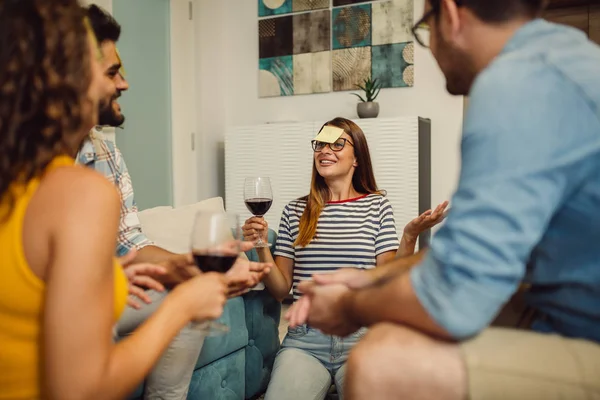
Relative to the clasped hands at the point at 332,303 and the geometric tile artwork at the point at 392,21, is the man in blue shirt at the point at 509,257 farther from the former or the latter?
the geometric tile artwork at the point at 392,21

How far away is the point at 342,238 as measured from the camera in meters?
2.04

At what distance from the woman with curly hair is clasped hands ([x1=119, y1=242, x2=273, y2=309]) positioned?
1.20ft

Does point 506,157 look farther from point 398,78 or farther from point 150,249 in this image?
point 398,78

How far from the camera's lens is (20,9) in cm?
82

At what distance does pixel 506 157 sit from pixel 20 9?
777 millimetres

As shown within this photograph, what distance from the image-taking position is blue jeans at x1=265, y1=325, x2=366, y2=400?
5.57 feet

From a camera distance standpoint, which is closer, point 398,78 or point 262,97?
point 398,78

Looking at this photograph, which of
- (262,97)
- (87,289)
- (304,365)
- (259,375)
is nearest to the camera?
(87,289)

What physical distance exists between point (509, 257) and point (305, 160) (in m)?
3.37

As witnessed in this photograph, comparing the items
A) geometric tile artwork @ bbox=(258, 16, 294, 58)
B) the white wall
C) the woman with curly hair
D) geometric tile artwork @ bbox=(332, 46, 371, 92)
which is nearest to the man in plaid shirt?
the woman with curly hair

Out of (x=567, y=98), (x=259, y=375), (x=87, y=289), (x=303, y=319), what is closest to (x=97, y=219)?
(x=87, y=289)

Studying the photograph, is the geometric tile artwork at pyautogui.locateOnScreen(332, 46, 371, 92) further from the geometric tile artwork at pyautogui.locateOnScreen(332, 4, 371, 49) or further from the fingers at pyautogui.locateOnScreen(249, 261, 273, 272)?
the fingers at pyautogui.locateOnScreen(249, 261, 273, 272)

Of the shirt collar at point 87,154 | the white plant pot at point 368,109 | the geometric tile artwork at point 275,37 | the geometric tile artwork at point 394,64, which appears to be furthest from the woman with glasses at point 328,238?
the geometric tile artwork at point 275,37

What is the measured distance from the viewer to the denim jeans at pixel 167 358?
1612 millimetres
